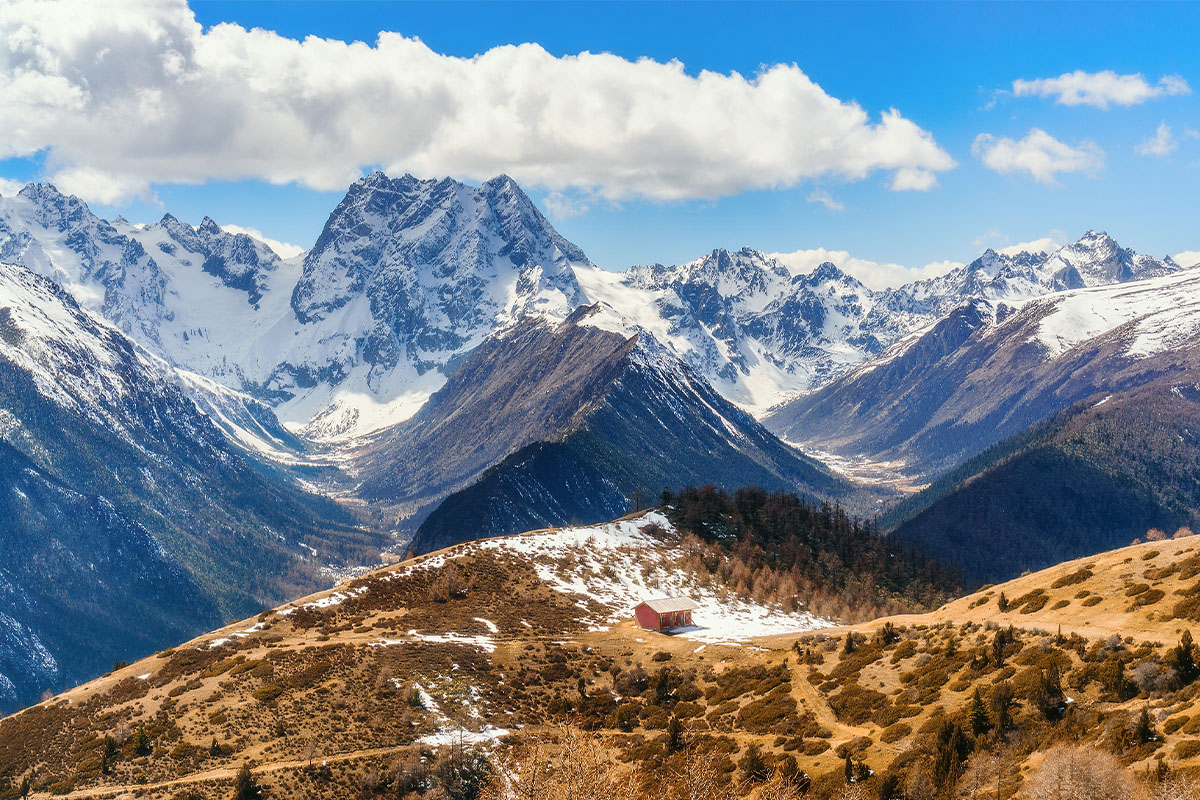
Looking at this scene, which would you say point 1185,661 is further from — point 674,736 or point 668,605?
point 668,605

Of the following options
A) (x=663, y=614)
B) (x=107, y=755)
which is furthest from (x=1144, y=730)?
(x=107, y=755)

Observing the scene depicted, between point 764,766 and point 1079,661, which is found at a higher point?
point 1079,661

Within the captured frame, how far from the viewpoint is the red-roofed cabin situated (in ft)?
468

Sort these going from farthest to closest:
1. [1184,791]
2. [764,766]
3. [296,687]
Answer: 1. [296,687]
2. [764,766]
3. [1184,791]

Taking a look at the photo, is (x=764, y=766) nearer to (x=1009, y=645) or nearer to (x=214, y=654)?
(x=1009, y=645)

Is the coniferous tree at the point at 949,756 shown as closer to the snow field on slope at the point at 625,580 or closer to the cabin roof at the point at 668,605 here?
the snow field on slope at the point at 625,580

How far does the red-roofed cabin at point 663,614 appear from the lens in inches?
5620

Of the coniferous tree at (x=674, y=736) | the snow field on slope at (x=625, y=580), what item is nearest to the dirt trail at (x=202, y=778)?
the coniferous tree at (x=674, y=736)

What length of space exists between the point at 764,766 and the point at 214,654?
78.3 meters

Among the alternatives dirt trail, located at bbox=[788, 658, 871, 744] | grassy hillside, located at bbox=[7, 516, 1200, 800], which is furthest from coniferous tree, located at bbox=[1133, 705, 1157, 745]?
dirt trail, located at bbox=[788, 658, 871, 744]

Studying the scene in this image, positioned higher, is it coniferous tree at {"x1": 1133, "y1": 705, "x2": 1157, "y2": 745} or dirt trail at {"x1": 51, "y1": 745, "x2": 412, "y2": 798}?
coniferous tree at {"x1": 1133, "y1": 705, "x2": 1157, "y2": 745}

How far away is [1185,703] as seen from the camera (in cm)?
5541

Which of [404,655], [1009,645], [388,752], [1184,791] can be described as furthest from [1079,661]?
[404,655]

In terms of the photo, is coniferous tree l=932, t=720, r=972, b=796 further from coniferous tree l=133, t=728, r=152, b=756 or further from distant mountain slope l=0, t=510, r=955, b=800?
coniferous tree l=133, t=728, r=152, b=756
